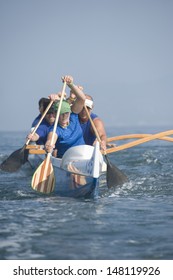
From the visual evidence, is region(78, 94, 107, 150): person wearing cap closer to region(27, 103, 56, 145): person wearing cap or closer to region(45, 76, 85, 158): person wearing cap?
region(27, 103, 56, 145): person wearing cap

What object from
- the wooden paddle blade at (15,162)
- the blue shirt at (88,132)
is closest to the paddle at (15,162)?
the wooden paddle blade at (15,162)

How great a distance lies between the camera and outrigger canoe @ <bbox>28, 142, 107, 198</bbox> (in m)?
8.78

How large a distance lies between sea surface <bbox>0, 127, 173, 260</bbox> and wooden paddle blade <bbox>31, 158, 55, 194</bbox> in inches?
6.4

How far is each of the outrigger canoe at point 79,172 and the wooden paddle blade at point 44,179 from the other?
7 centimetres

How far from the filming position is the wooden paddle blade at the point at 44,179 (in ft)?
32.0

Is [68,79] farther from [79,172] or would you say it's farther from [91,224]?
[91,224]

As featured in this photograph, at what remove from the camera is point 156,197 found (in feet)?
31.7

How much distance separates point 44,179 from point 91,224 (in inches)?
98.9

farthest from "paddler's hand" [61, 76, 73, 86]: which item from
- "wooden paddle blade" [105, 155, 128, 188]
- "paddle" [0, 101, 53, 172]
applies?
"paddle" [0, 101, 53, 172]

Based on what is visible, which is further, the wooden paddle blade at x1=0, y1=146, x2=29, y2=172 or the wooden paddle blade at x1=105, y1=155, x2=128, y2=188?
the wooden paddle blade at x1=0, y1=146, x2=29, y2=172

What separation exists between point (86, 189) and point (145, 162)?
7404 mm

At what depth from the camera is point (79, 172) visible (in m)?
9.07
